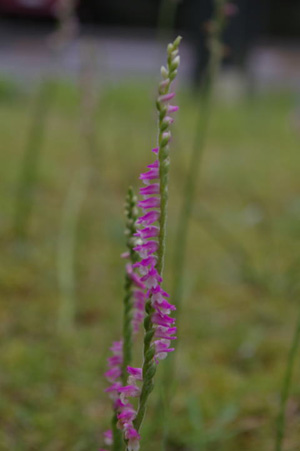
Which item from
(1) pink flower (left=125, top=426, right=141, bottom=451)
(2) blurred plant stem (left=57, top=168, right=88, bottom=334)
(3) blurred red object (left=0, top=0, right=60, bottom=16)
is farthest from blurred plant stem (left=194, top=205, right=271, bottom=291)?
(3) blurred red object (left=0, top=0, right=60, bottom=16)

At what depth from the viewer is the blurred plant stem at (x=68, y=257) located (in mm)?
1531

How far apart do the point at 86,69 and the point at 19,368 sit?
88cm

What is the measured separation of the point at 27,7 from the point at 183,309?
5521mm

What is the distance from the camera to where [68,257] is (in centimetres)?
183

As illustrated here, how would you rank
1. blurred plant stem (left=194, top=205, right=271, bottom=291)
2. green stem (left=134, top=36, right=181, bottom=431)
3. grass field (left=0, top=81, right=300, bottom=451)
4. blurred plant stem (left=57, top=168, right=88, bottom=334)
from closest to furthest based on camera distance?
green stem (left=134, top=36, right=181, bottom=431)
grass field (left=0, top=81, right=300, bottom=451)
blurred plant stem (left=57, top=168, right=88, bottom=334)
blurred plant stem (left=194, top=205, right=271, bottom=291)

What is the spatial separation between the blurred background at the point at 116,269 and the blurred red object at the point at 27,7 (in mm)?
2496

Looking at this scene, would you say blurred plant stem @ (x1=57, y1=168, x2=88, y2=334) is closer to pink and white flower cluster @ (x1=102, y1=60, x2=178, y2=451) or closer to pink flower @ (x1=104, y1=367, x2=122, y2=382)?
pink flower @ (x1=104, y1=367, x2=122, y2=382)

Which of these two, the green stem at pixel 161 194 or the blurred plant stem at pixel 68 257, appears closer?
the green stem at pixel 161 194

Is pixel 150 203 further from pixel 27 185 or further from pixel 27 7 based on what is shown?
pixel 27 7

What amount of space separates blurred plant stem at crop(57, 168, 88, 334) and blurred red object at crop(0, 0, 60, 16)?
442cm

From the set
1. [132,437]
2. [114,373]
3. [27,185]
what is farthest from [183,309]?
[132,437]

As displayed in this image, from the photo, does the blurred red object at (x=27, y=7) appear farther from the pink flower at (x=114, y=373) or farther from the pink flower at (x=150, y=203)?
the pink flower at (x=150, y=203)

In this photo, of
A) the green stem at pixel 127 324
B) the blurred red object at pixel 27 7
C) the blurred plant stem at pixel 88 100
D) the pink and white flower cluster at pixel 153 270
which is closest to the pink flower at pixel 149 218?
the pink and white flower cluster at pixel 153 270

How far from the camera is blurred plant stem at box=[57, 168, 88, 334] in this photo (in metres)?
1.53
